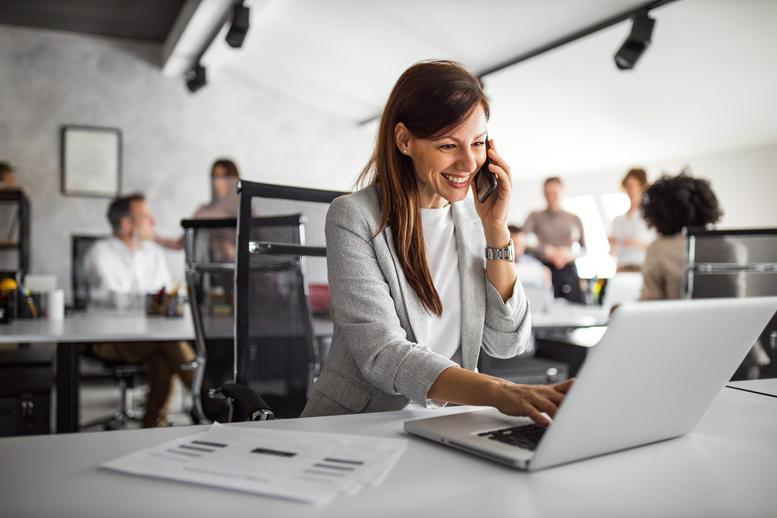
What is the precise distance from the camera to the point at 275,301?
1940 mm

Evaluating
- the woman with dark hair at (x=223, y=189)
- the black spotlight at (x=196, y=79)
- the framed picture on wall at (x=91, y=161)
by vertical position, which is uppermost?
the black spotlight at (x=196, y=79)

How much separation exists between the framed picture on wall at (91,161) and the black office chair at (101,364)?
2932 millimetres

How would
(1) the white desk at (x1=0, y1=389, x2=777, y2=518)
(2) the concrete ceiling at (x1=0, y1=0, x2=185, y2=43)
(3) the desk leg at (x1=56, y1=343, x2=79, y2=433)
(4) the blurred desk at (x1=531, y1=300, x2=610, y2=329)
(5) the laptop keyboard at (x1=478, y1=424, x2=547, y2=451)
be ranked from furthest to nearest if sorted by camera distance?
(2) the concrete ceiling at (x1=0, y1=0, x2=185, y2=43) → (4) the blurred desk at (x1=531, y1=300, x2=610, y2=329) → (3) the desk leg at (x1=56, y1=343, x2=79, y2=433) → (5) the laptop keyboard at (x1=478, y1=424, x2=547, y2=451) → (1) the white desk at (x1=0, y1=389, x2=777, y2=518)

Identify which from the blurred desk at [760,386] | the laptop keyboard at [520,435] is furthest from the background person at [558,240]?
the laptop keyboard at [520,435]

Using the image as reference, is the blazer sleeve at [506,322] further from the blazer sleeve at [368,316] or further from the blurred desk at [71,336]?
the blurred desk at [71,336]

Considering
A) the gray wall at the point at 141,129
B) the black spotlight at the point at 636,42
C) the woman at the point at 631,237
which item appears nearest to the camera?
the black spotlight at the point at 636,42

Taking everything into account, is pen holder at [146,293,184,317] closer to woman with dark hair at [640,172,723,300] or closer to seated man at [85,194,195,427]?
seated man at [85,194,195,427]

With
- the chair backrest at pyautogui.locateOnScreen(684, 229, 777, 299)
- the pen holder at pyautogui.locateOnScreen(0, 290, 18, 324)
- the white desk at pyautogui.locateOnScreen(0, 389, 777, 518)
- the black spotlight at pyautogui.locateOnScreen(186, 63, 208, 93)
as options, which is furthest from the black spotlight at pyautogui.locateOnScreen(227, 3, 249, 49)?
the white desk at pyautogui.locateOnScreen(0, 389, 777, 518)

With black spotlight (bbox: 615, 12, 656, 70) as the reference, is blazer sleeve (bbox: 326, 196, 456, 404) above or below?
below

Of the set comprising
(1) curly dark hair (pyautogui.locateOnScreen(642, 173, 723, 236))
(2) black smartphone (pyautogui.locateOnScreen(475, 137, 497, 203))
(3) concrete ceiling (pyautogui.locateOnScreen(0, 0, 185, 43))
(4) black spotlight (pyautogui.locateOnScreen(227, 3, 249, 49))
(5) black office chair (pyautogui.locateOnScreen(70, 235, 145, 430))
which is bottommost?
(5) black office chair (pyautogui.locateOnScreen(70, 235, 145, 430))

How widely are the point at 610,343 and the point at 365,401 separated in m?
0.69

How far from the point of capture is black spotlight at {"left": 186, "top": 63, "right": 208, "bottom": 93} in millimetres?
6730

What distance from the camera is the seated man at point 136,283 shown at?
3.67 m

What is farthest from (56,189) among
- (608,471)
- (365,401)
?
(608,471)
